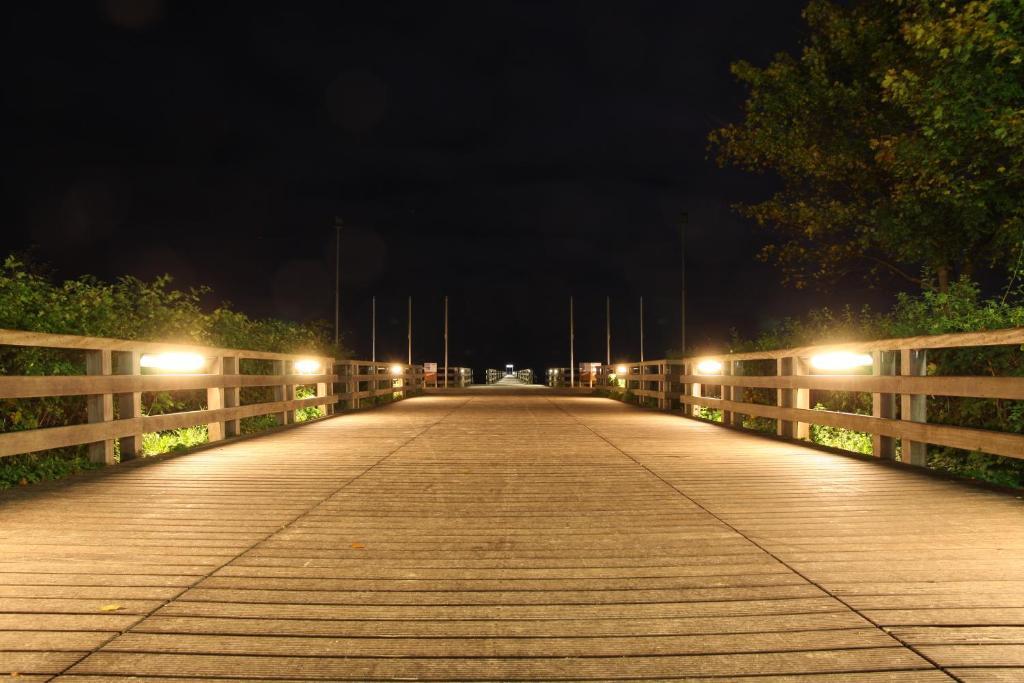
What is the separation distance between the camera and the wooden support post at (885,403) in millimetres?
7906

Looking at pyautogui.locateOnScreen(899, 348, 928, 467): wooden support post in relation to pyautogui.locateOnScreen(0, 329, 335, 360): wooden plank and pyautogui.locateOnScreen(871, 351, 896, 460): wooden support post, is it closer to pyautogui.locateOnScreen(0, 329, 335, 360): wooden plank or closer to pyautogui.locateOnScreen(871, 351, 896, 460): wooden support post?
pyautogui.locateOnScreen(871, 351, 896, 460): wooden support post

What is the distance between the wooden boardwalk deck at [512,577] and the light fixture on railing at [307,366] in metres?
6.93

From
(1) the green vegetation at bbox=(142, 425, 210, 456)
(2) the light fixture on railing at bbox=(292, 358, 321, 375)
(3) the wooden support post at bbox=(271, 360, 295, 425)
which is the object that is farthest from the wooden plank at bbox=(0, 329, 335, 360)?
(2) the light fixture on railing at bbox=(292, 358, 321, 375)

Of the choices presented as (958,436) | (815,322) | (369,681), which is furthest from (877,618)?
(815,322)

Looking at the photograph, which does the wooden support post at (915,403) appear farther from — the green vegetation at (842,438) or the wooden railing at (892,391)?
the green vegetation at (842,438)

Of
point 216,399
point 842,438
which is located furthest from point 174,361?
point 842,438

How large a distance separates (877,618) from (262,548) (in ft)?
9.73

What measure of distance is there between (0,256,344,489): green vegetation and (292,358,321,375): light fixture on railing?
0.63 m

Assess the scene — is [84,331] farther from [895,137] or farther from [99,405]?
[895,137]

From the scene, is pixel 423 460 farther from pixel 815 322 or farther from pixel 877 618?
pixel 815 322

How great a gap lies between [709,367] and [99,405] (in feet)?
32.0

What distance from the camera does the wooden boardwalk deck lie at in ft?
9.04

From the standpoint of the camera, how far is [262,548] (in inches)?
170

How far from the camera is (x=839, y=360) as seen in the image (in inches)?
349
